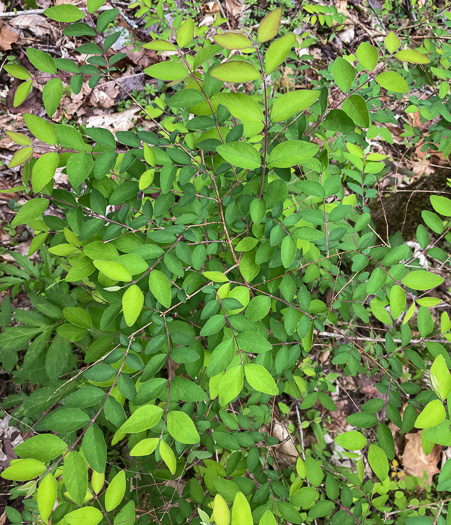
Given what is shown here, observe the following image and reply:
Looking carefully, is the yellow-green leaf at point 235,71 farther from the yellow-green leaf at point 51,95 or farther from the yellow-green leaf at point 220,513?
the yellow-green leaf at point 220,513

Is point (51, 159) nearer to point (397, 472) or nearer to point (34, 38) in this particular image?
point (397, 472)

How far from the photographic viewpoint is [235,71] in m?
0.71

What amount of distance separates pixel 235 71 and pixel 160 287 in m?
0.52

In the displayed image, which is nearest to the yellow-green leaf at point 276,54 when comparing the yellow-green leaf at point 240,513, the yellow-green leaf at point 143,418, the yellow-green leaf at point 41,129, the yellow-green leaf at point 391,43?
the yellow-green leaf at point 391,43

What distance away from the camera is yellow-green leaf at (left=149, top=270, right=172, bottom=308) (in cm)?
86

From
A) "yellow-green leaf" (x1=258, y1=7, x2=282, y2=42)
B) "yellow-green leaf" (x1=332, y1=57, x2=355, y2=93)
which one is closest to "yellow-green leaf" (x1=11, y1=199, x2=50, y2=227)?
"yellow-green leaf" (x1=258, y1=7, x2=282, y2=42)

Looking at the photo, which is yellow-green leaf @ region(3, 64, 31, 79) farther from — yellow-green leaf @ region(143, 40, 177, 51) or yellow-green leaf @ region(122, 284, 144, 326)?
yellow-green leaf @ region(122, 284, 144, 326)

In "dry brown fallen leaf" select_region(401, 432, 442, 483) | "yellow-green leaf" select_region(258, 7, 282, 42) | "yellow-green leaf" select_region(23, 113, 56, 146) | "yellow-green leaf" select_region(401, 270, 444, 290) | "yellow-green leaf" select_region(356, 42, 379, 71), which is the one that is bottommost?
"dry brown fallen leaf" select_region(401, 432, 442, 483)

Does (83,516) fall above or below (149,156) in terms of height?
below

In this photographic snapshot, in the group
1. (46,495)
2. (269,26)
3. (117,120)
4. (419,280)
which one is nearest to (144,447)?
(46,495)

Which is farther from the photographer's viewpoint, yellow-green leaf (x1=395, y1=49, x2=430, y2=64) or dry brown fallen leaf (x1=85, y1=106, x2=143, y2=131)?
dry brown fallen leaf (x1=85, y1=106, x2=143, y2=131)

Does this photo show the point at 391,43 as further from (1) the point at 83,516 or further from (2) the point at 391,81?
(1) the point at 83,516

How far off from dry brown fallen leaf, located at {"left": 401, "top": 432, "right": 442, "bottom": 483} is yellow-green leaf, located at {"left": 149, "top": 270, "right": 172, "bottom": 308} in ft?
7.08

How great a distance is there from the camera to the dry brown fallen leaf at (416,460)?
7.09 ft
